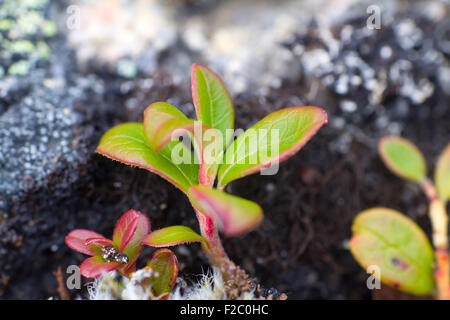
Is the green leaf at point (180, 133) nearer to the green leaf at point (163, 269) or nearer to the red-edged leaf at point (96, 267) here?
the green leaf at point (163, 269)

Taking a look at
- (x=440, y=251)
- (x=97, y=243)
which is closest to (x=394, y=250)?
(x=440, y=251)

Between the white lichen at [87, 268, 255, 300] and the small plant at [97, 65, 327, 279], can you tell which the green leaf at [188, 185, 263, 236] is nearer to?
the small plant at [97, 65, 327, 279]

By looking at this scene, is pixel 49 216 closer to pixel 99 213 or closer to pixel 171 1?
pixel 99 213

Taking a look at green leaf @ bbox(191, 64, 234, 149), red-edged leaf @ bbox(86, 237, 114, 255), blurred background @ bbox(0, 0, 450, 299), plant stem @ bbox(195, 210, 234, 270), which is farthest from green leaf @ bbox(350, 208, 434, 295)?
red-edged leaf @ bbox(86, 237, 114, 255)

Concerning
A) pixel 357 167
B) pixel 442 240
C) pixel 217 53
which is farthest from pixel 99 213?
pixel 442 240

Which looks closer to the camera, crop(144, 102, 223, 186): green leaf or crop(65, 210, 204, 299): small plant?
crop(144, 102, 223, 186): green leaf

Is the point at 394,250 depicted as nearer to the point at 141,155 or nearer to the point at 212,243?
the point at 212,243

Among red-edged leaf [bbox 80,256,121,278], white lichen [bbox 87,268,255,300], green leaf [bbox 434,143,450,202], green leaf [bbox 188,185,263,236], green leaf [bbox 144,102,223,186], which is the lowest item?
white lichen [bbox 87,268,255,300]
